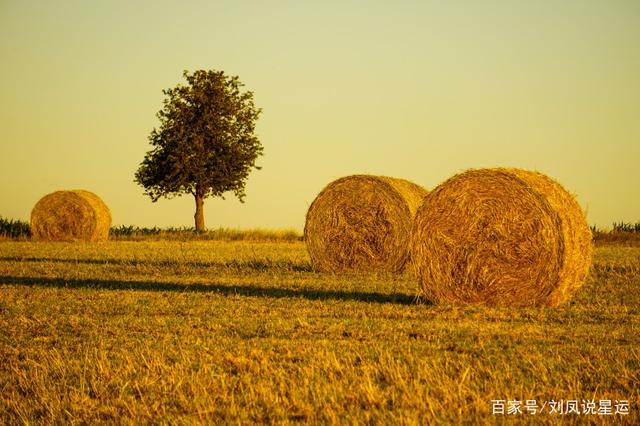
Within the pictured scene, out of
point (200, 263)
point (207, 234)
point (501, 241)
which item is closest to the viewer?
point (501, 241)

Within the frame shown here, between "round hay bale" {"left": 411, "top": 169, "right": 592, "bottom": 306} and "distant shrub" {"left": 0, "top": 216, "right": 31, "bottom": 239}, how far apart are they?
31007 mm

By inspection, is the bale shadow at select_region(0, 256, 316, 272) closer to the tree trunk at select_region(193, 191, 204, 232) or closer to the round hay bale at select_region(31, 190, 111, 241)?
the round hay bale at select_region(31, 190, 111, 241)

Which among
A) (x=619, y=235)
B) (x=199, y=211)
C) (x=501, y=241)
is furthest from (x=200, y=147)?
(x=501, y=241)

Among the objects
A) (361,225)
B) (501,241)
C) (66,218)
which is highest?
(66,218)

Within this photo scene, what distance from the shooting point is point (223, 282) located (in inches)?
707

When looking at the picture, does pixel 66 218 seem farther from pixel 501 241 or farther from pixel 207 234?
pixel 501 241

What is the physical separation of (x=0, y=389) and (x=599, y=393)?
5401 millimetres

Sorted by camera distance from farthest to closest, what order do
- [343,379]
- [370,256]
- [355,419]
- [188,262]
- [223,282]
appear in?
[188,262], [370,256], [223,282], [343,379], [355,419]

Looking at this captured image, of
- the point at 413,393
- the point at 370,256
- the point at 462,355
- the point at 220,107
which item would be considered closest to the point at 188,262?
the point at 370,256

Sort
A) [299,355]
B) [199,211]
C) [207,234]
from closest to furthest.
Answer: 1. [299,355]
2. [207,234]
3. [199,211]

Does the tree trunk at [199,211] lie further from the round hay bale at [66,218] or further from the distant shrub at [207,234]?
the round hay bale at [66,218]

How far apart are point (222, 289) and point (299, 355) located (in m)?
7.36

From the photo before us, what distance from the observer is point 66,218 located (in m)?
37.5

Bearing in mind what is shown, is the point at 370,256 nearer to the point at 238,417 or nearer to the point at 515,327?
the point at 515,327
